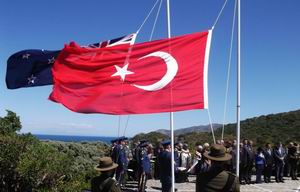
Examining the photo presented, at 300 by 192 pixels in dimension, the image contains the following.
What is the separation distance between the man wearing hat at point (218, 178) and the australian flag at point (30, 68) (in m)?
6.75

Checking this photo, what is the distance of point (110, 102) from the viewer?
1038cm

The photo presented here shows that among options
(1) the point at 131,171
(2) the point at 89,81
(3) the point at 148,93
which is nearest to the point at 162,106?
(3) the point at 148,93

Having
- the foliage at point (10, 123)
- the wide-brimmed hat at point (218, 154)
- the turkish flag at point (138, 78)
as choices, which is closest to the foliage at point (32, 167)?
the foliage at point (10, 123)

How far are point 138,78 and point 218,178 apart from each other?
4.97 meters

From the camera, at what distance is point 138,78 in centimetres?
1060

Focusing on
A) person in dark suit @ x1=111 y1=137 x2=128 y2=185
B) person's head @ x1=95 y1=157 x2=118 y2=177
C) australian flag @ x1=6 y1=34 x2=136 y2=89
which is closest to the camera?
person's head @ x1=95 y1=157 x2=118 y2=177

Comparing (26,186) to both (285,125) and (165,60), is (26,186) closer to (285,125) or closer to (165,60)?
(165,60)

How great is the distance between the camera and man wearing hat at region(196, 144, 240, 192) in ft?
19.2

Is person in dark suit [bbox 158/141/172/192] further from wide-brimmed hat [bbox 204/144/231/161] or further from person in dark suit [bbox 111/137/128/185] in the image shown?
wide-brimmed hat [bbox 204/144/231/161]

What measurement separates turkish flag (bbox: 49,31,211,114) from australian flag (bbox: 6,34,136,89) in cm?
65


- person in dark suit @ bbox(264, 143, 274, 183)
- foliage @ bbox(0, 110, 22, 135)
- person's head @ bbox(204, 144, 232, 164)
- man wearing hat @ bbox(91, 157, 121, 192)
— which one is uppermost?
foliage @ bbox(0, 110, 22, 135)

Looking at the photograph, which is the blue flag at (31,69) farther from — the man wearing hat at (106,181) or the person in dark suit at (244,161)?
the person in dark suit at (244,161)

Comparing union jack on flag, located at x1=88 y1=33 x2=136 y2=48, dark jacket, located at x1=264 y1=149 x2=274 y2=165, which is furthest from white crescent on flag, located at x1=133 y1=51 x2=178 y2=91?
dark jacket, located at x1=264 y1=149 x2=274 y2=165

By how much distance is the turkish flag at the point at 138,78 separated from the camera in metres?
10.1
